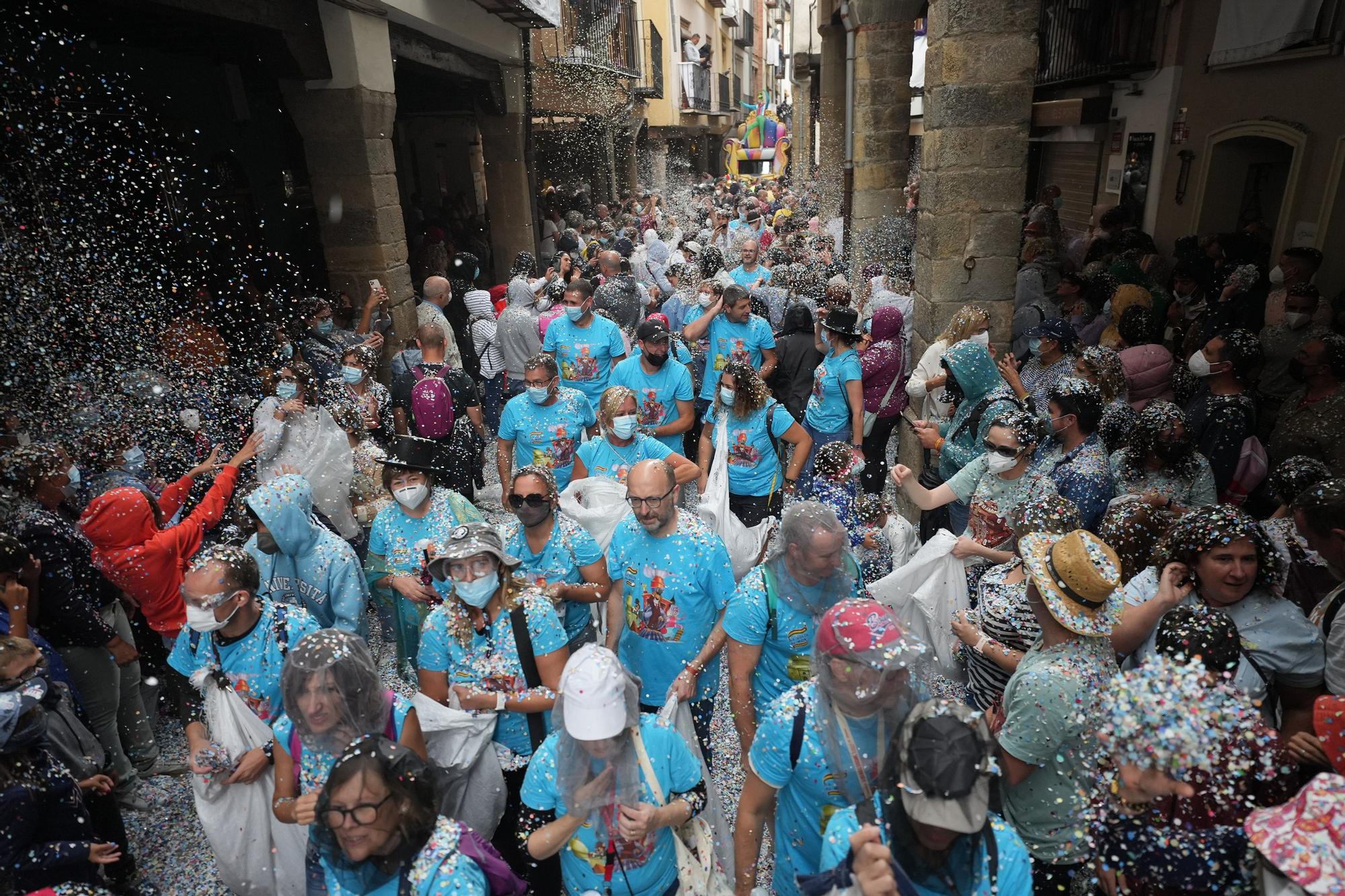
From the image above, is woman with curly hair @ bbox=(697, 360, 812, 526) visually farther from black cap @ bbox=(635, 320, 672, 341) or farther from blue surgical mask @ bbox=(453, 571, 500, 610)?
blue surgical mask @ bbox=(453, 571, 500, 610)

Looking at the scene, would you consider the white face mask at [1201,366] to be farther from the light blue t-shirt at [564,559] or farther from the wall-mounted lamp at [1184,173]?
the wall-mounted lamp at [1184,173]

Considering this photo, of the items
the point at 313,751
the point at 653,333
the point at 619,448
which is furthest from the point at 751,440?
the point at 313,751

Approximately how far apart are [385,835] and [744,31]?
157ft

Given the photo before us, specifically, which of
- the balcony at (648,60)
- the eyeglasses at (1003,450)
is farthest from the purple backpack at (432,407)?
the balcony at (648,60)

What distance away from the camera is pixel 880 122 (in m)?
10.1

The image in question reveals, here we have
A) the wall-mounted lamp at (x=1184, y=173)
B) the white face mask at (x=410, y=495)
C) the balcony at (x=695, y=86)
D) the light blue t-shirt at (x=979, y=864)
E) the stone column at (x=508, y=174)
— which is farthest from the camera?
the balcony at (x=695, y=86)

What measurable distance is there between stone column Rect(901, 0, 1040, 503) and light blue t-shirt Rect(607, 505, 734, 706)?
334 cm

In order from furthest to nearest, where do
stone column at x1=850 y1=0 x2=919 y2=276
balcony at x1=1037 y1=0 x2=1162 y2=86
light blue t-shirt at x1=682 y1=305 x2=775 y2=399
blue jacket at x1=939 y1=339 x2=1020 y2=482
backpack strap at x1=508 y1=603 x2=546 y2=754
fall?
1. stone column at x1=850 y1=0 x2=919 y2=276
2. balcony at x1=1037 y1=0 x2=1162 y2=86
3. light blue t-shirt at x1=682 y1=305 x2=775 y2=399
4. blue jacket at x1=939 y1=339 x2=1020 y2=482
5. backpack strap at x1=508 y1=603 x2=546 y2=754

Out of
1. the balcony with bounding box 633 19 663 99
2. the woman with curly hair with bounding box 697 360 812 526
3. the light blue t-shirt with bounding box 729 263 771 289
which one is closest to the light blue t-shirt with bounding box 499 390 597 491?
the woman with curly hair with bounding box 697 360 812 526

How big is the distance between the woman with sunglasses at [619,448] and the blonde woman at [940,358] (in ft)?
6.23

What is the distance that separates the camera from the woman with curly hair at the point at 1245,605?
2.38 meters

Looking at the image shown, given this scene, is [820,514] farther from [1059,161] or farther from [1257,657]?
[1059,161]

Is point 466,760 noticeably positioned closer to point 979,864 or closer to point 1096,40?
point 979,864

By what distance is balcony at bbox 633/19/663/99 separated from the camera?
69.7 ft
